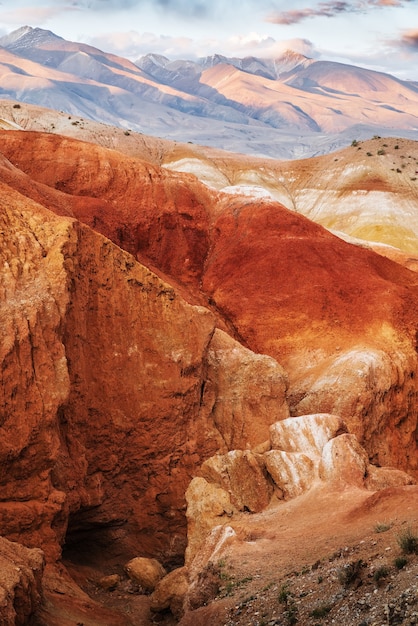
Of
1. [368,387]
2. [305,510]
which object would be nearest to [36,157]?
[368,387]

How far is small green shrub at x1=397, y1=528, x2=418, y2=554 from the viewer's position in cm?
1448

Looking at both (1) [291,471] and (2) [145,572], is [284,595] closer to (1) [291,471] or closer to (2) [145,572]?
(1) [291,471]

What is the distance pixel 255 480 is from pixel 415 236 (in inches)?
2791

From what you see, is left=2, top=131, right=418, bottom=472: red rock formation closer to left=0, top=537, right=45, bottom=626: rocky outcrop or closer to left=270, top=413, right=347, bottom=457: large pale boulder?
left=270, top=413, right=347, bottom=457: large pale boulder

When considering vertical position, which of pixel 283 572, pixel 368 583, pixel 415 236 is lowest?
pixel 415 236

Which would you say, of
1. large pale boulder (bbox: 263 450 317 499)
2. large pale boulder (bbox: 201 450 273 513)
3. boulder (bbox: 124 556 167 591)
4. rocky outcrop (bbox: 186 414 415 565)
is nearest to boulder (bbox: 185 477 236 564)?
rocky outcrop (bbox: 186 414 415 565)

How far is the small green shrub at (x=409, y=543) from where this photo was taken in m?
14.5

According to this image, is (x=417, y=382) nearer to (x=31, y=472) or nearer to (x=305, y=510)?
(x=305, y=510)

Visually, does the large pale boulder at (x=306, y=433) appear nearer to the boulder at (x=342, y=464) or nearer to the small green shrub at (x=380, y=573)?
the boulder at (x=342, y=464)

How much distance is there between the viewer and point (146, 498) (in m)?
25.7

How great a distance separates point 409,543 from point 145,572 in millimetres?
10373

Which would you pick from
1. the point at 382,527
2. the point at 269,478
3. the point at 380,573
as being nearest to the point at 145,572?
the point at 269,478

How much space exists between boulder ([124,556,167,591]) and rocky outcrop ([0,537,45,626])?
6.14 m

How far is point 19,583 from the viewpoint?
1512cm
